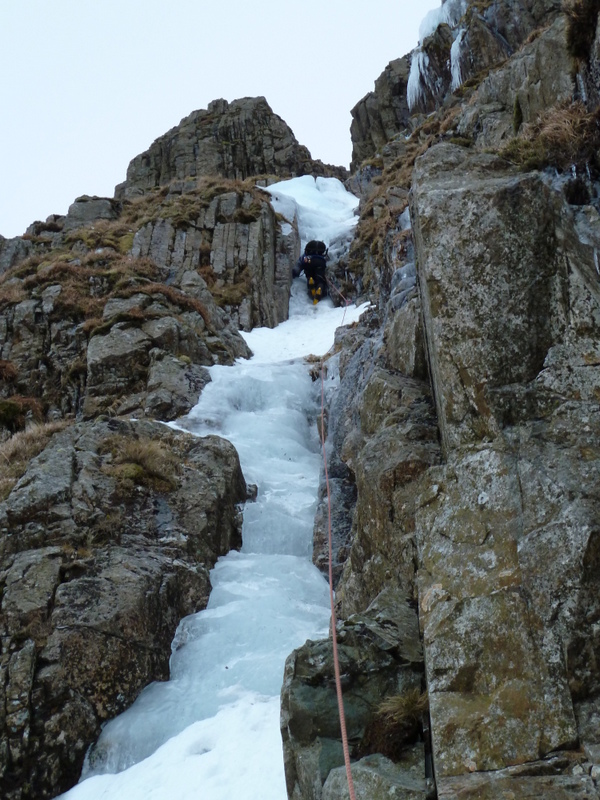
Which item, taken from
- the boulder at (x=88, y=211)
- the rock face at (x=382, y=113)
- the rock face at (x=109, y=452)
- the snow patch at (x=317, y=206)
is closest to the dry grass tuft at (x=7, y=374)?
the rock face at (x=109, y=452)

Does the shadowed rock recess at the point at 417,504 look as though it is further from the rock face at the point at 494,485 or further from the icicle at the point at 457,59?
the icicle at the point at 457,59

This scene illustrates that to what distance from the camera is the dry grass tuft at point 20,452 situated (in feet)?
33.5

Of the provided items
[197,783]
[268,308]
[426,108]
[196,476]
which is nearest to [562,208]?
[197,783]

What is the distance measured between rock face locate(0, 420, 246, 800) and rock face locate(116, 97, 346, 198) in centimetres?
2945

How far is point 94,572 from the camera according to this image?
891 centimetres

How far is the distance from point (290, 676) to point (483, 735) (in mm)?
1810

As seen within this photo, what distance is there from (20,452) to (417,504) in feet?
25.2

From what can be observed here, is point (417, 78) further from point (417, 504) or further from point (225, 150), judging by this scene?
point (417, 504)

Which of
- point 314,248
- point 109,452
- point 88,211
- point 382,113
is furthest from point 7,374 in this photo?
point 382,113

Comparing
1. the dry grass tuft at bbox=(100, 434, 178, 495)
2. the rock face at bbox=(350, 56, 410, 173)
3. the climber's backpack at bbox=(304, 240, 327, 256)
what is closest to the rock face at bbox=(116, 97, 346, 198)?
the rock face at bbox=(350, 56, 410, 173)

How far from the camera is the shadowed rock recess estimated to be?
4.52 m

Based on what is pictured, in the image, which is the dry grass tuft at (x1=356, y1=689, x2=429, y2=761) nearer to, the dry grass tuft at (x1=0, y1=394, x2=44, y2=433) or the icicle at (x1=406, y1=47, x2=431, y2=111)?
the dry grass tuft at (x1=0, y1=394, x2=44, y2=433)

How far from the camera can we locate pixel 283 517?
37.4 ft

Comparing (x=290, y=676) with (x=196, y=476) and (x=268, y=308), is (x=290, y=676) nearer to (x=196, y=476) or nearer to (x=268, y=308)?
(x=196, y=476)
